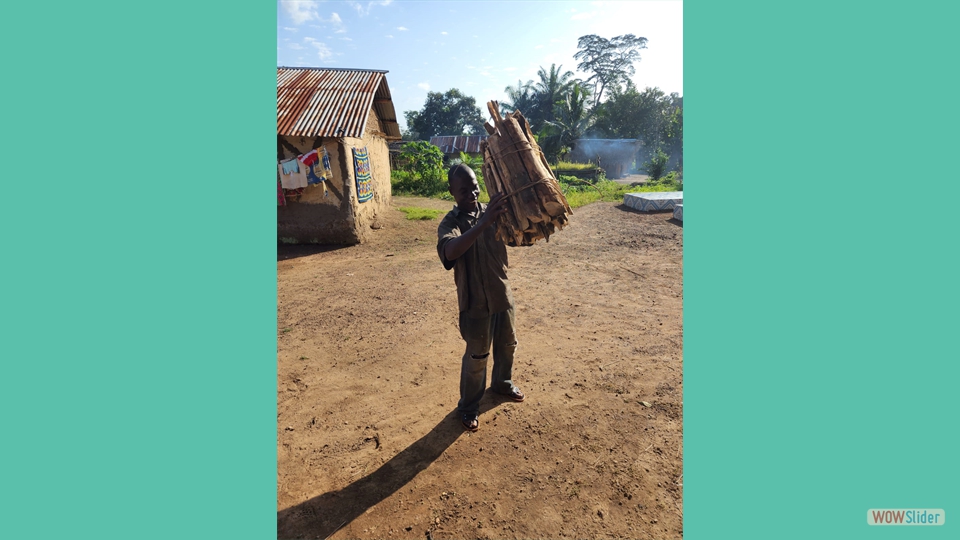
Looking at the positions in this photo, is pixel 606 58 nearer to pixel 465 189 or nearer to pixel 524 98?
pixel 524 98

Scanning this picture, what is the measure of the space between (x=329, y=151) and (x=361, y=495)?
7432mm

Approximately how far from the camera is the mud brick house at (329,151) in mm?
8641

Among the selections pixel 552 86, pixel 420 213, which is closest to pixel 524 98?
pixel 552 86

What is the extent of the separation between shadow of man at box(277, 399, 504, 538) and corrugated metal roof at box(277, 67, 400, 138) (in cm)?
691

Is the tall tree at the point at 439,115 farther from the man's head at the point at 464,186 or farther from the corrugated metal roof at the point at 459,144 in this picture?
the man's head at the point at 464,186

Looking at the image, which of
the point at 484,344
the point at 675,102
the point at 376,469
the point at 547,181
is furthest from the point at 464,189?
the point at 675,102

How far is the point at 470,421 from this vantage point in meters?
3.13

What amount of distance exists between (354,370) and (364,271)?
3511mm

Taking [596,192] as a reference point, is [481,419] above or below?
below

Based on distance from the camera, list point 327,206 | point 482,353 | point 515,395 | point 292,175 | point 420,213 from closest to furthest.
Result: point 482,353
point 515,395
point 292,175
point 327,206
point 420,213

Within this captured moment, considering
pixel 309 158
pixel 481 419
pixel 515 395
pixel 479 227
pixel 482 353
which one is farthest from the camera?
pixel 309 158

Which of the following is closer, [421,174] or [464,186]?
[464,186]

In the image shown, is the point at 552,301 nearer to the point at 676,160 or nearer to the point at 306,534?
the point at 306,534

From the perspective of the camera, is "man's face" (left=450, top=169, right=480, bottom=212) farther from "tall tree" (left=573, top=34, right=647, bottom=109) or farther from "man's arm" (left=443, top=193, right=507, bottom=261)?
"tall tree" (left=573, top=34, right=647, bottom=109)
